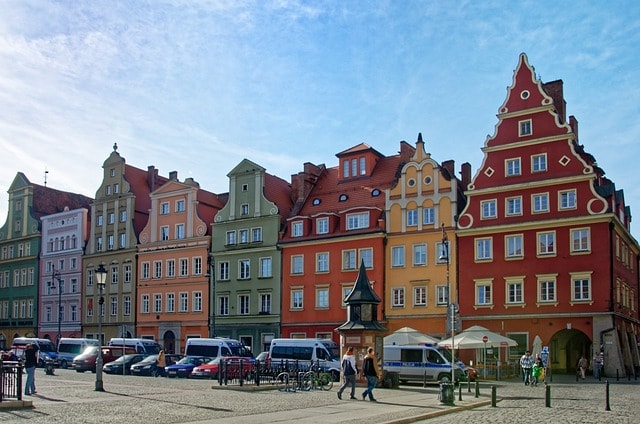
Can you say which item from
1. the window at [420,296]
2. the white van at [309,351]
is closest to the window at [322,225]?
the window at [420,296]

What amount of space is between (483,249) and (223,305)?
22.7m

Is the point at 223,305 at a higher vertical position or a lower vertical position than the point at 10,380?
higher

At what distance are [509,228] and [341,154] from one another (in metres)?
16.6

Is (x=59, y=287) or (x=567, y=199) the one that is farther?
(x=59, y=287)

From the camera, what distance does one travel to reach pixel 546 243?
46.2m

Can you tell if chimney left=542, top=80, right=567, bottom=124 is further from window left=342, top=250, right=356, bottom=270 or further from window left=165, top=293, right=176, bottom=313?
window left=165, top=293, right=176, bottom=313

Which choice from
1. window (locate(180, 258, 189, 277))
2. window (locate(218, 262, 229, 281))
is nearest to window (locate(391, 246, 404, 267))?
window (locate(218, 262, 229, 281))

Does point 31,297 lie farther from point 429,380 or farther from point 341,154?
point 429,380

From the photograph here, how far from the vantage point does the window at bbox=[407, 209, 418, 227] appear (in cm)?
5178

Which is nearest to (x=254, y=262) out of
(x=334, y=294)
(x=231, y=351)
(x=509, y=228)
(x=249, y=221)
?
(x=249, y=221)

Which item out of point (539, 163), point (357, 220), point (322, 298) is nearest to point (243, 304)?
point (322, 298)

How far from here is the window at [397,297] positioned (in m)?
51.7

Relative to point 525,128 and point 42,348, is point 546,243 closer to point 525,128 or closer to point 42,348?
point 525,128

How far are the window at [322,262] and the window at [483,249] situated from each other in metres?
12.0
